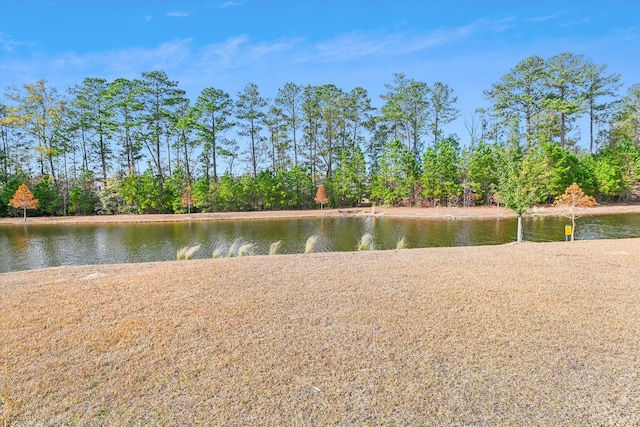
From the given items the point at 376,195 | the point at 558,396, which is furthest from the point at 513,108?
the point at 558,396

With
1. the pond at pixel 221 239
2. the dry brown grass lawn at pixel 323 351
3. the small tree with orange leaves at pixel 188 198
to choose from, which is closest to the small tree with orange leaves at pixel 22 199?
the pond at pixel 221 239

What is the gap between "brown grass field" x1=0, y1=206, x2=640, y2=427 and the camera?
2674mm

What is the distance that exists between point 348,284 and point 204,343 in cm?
281

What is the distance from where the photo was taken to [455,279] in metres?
6.05

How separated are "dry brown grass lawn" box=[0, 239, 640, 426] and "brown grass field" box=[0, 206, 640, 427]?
2cm

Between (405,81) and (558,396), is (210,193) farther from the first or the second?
(558,396)

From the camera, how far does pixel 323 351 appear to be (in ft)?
11.6

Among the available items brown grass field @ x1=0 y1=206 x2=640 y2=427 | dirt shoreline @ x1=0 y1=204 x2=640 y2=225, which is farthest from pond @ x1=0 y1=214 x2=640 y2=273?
brown grass field @ x1=0 y1=206 x2=640 y2=427

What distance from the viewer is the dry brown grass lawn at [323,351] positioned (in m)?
2.68

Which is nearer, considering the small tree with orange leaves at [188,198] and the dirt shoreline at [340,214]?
the dirt shoreline at [340,214]

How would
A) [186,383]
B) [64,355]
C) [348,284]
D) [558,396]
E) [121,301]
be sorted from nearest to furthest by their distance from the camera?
[558,396]
[186,383]
[64,355]
[121,301]
[348,284]

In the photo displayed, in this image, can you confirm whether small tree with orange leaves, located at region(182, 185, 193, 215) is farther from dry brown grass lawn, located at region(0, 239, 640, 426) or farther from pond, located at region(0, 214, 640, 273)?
dry brown grass lawn, located at region(0, 239, 640, 426)

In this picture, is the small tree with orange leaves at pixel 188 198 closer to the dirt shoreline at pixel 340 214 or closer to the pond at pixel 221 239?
the dirt shoreline at pixel 340 214

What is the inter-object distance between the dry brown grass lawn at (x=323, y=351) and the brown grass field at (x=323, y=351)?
0.05ft
